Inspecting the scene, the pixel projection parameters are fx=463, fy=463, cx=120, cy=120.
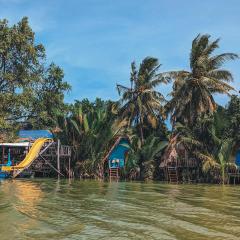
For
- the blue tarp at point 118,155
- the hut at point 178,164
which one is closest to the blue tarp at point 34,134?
the blue tarp at point 118,155

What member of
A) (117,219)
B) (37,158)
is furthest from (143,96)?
(117,219)

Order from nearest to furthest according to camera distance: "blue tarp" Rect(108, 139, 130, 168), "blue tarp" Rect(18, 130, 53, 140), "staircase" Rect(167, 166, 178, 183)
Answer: "staircase" Rect(167, 166, 178, 183)
"blue tarp" Rect(108, 139, 130, 168)
"blue tarp" Rect(18, 130, 53, 140)

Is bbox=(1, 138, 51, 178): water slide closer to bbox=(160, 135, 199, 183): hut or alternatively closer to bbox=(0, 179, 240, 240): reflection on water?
bbox=(160, 135, 199, 183): hut

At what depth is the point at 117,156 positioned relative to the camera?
36.8m

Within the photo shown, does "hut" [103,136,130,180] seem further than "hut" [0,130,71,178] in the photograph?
Yes

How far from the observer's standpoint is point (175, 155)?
31828 millimetres

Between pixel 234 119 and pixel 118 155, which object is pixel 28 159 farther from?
pixel 234 119

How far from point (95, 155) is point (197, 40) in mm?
11186

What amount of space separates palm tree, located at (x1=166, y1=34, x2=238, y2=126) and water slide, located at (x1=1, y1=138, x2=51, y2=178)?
10301mm

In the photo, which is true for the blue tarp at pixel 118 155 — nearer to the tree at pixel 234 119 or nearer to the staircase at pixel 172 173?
Answer: the staircase at pixel 172 173

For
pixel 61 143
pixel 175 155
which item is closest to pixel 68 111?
pixel 61 143

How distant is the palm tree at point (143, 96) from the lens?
Answer: 35188 mm

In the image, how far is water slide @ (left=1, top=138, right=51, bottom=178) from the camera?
31859 mm

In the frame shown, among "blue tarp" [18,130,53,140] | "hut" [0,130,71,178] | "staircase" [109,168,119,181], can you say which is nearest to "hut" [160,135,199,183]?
"staircase" [109,168,119,181]
